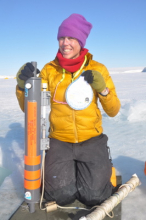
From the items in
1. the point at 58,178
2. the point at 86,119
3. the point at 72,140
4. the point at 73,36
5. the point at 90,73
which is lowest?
the point at 58,178

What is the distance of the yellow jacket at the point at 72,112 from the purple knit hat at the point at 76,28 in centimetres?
22

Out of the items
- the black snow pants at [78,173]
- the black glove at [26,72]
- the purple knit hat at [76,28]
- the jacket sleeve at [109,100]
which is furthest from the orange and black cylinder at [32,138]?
the jacket sleeve at [109,100]

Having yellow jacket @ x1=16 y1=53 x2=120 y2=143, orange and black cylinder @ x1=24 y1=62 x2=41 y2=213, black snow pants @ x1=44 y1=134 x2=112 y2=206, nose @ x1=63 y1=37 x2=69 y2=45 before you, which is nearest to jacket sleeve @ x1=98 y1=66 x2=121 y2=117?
yellow jacket @ x1=16 y1=53 x2=120 y2=143

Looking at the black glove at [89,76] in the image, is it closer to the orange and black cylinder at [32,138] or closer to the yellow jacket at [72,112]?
the yellow jacket at [72,112]

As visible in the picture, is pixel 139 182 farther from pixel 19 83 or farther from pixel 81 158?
pixel 19 83

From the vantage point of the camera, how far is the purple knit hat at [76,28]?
7.16 ft

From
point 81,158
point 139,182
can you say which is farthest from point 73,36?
point 139,182

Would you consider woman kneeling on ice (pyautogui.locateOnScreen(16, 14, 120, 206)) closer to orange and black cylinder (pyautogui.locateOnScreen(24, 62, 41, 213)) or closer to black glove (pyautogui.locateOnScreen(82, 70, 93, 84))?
black glove (pyautogui.locateOnScreen(82, 70, 93, 84))

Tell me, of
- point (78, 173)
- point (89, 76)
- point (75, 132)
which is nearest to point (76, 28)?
point (89, 76)

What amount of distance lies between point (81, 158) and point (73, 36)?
1.09 m

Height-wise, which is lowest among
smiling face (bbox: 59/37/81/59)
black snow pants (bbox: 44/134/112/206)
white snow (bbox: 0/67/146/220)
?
white snow (bbox: 0/67/146/220)

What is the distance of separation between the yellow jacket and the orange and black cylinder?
30 cm

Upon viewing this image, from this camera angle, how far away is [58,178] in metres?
2.18

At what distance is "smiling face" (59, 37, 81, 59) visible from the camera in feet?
7.27
